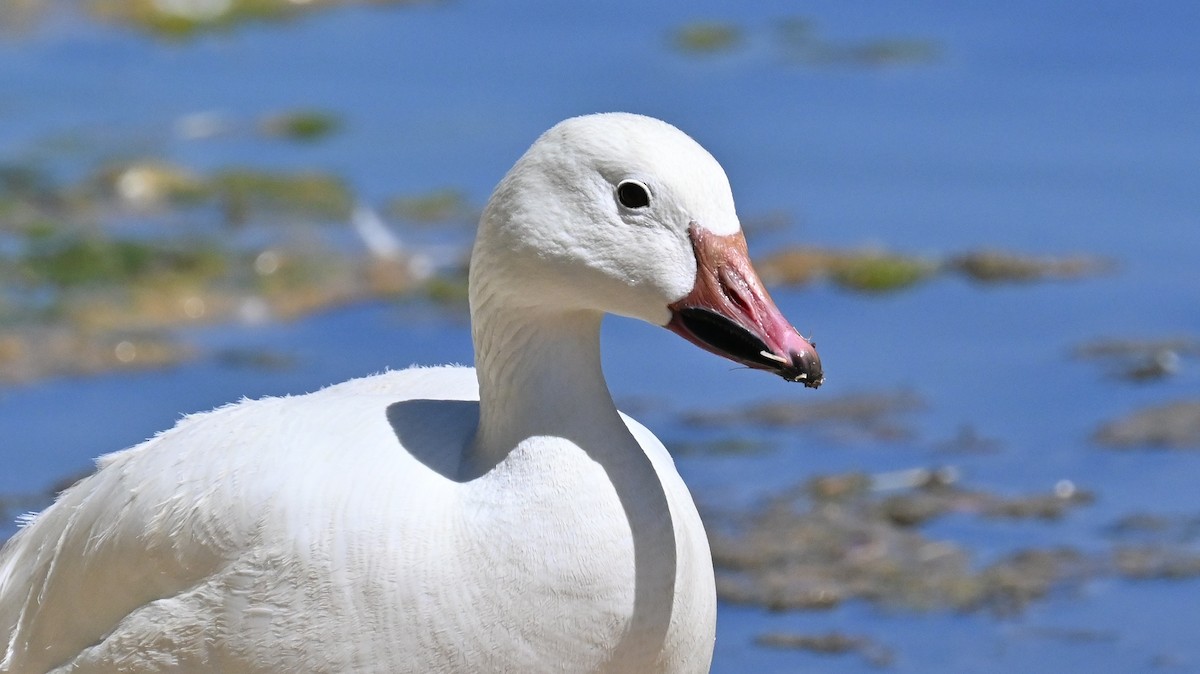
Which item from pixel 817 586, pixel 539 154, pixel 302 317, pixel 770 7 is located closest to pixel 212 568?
pixel 539 154

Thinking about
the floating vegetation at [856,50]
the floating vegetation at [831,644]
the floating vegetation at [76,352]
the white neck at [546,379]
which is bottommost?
the floating vegetation at [831,644]

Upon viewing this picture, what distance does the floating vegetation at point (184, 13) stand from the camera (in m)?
11.5

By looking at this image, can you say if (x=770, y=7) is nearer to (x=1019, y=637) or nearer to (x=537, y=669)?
(x=1019, y=637)

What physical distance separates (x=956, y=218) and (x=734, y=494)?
2.48m

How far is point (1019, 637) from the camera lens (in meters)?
5.84

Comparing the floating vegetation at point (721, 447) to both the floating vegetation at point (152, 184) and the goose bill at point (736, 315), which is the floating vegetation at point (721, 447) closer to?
the goose bill at point (736, 315)

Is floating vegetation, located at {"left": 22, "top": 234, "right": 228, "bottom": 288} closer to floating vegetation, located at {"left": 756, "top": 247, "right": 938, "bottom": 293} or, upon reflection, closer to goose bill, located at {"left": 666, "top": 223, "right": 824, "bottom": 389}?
floating vegetation, located at {"left": 756, "top": 247, "right": 938, "bottom": 293}

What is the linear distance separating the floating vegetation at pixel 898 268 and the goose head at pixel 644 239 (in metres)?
4.30

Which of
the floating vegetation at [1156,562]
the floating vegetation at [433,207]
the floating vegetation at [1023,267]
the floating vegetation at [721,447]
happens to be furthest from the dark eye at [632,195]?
the floating vegetation at [433,207]

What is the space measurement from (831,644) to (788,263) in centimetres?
268

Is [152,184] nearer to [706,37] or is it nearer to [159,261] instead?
[159,261]

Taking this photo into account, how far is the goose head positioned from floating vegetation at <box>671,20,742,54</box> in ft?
22.8

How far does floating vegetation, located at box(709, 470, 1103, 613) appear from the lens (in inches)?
237

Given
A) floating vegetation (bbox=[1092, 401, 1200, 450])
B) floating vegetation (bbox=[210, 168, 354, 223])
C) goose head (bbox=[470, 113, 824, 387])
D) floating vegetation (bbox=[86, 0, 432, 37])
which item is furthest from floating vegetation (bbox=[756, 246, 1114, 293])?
floating vegetation (bbox=[86, 0, 432, 37])
